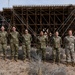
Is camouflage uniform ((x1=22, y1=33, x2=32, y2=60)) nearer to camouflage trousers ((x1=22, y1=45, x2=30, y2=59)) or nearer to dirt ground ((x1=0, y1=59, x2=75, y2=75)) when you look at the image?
camouflage trousers ((x1=22, y1=45, x2=30, y2=59))

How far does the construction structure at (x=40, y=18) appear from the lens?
81.3 ft

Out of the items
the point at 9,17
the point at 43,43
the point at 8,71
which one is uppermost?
the point at 9,17

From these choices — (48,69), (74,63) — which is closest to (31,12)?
(74,63)

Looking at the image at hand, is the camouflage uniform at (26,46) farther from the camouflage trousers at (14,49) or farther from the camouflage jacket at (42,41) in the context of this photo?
the camouflage jacket at (42,41)

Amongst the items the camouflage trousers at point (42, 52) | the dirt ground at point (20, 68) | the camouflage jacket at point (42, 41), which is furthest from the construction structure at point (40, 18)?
the dirt ground at point (20, 68)

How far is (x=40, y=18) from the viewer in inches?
989

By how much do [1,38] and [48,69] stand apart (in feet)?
12.5

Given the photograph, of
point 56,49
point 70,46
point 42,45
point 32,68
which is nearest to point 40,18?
point 42,45

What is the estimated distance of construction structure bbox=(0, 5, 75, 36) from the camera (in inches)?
976

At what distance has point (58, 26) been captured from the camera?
25.2 meters

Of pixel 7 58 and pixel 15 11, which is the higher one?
pixel 15 11

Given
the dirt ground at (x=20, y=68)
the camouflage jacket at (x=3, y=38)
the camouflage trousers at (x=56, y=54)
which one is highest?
the camouflage jacket at (x=3, y=38)

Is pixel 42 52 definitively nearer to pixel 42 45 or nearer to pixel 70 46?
pixel 42 45

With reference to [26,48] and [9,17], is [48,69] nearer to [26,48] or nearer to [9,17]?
[26,48]
